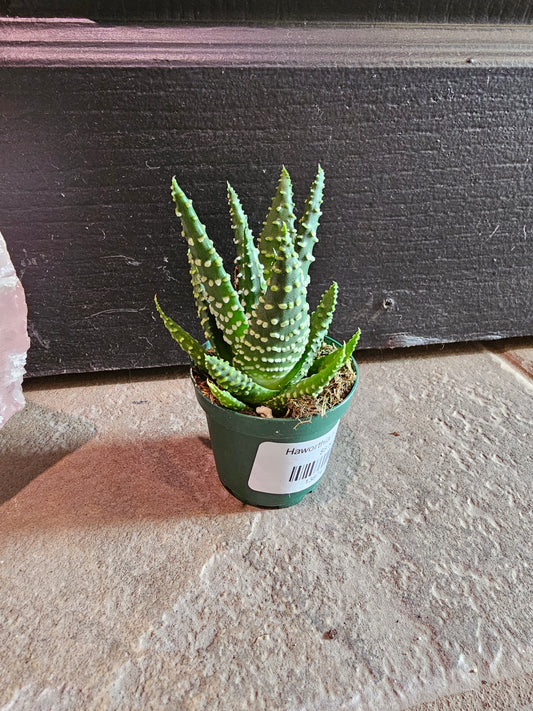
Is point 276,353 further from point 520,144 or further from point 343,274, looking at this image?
point 520,144

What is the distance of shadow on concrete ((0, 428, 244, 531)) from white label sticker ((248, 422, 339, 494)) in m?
0.09

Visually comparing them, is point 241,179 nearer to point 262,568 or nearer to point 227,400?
point 227,400

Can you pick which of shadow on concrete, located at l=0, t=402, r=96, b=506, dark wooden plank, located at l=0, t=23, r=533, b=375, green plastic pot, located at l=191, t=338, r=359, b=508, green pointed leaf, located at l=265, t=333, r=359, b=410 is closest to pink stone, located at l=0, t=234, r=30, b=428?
shadow on concrete, located at l=0, t=402, r=96, b=506

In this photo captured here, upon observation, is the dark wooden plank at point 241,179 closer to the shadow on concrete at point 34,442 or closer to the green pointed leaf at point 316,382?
the shadow on concrete at point 34,442

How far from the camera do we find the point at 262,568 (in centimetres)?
85

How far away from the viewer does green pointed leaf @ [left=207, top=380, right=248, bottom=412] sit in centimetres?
81

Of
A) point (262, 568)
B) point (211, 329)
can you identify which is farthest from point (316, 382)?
point (262, 568)

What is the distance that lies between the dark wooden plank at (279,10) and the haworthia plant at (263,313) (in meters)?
0.48

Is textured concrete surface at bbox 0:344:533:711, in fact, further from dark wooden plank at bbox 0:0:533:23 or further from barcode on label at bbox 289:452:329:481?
dark wooden plank at bbox 0:0:533:23

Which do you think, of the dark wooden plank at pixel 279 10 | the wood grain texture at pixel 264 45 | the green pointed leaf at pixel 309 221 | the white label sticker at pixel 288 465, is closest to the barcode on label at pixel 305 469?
the white label sticker at pixel 288 465

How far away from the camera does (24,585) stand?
81cm

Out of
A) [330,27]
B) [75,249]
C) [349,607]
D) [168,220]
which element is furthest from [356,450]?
[330,27]

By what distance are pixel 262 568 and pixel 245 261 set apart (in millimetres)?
503

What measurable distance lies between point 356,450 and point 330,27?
90 cm
